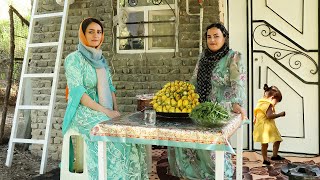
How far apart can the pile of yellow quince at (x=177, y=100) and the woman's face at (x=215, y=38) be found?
0.72 m

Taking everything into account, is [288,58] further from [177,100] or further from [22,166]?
[22,166]

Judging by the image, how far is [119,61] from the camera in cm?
497

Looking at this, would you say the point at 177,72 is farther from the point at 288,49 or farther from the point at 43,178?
the point at 43,178

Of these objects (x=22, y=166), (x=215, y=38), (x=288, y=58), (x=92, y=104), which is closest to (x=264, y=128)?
(x=288, y=58)

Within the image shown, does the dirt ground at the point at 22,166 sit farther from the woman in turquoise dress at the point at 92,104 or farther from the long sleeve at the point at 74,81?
the long sleeve at the point at 74,81

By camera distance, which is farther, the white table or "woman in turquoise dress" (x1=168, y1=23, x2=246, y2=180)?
"woman in turquoise dress" (x1=168, y1=23, x2=246, y2=180)

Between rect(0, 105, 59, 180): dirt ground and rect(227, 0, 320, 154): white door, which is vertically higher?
rect(227, 0, 320, 154): white door

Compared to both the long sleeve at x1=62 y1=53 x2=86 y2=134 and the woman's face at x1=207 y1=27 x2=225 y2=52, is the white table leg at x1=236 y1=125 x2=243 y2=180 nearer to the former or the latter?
the woman's face at x1=207 y1=27 x2=225 y2=52

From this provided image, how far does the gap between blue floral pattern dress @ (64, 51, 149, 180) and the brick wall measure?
1.61 metres

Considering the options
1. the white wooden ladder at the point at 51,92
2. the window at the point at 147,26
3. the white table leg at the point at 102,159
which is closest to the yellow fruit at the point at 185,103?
the white table leg at the point at 102,159

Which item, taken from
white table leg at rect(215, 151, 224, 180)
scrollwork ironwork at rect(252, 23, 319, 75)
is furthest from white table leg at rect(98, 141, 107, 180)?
scrollwork ironwork at rect(252, 23, 319, 75)

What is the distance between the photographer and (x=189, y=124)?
255cm

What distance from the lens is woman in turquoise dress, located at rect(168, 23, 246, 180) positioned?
3.18m

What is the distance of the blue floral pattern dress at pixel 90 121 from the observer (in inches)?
124
